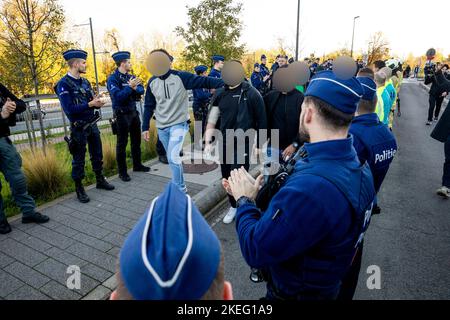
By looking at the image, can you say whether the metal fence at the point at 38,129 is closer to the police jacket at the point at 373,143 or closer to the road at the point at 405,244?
the road at the point at 405,244

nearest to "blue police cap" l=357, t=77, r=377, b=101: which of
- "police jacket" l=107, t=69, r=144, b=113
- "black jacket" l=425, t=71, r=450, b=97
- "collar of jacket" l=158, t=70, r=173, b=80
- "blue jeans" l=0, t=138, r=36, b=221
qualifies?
"collar of jacket" l=158, t=70, r=173, b=80

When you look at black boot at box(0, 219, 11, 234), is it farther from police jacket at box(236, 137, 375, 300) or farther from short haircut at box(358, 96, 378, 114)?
short haircut at box(358, 96, 378, 114)

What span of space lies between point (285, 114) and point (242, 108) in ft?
2.21

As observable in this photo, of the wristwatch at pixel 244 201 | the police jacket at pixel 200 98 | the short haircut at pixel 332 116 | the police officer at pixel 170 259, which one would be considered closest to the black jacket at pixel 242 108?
the wristwatch at pixel 244 201

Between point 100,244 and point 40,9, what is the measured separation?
1025 cm

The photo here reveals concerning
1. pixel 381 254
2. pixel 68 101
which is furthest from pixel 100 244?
pixel 381 254

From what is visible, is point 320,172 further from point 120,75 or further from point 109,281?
point 120,75

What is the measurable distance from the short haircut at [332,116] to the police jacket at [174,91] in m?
3.09

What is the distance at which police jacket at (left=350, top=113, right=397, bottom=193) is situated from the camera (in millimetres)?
2691

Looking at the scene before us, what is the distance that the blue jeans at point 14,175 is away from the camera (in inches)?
156

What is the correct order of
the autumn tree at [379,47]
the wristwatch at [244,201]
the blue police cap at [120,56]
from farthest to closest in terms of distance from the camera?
the autumn tree at [379,47] → the blue police cap at [120,56] → the wristwatch at [244,201]

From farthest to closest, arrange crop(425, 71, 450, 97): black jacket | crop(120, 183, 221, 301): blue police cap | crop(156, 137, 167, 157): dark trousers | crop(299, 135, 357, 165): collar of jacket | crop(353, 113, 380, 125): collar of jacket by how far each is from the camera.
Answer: crop(425, 71, 450, 97): black jacket
crop(156, 137, 167, 157): dark trousers
crop(353, 113, 380, 125): collar of jacket
crop(299, 135, 357, 165): collar of jacket
crop(120, 183, 221, 301): blue police cap

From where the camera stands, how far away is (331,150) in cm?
146

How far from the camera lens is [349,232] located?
1.46 meters
